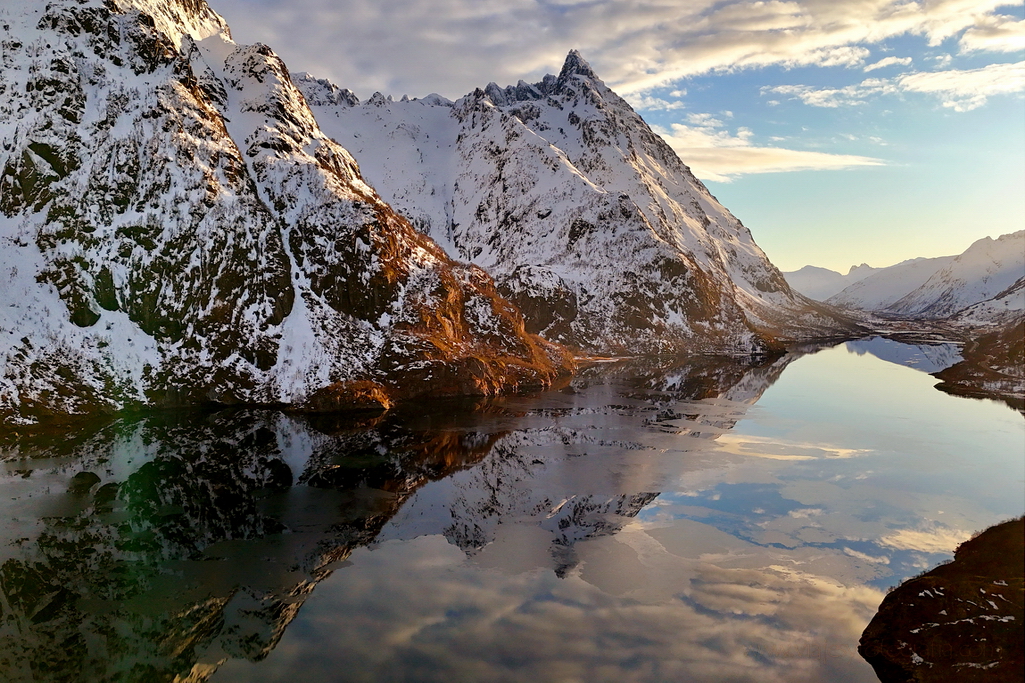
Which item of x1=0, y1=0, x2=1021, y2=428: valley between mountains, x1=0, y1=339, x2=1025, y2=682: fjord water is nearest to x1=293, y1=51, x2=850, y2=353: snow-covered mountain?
x1=0, y1=0, x2=1021, y2=428: valley between mountains

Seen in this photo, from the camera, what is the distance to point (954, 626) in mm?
21359

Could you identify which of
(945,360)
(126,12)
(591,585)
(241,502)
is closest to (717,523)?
(591,585)

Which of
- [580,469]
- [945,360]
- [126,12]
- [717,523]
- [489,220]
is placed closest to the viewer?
[717,523]

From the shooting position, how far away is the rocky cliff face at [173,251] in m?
59.5

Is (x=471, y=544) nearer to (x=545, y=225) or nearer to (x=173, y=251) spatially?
(x=173, y=251)

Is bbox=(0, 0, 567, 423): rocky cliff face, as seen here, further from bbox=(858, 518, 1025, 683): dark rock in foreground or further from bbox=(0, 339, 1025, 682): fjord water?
bbox=(858, 518, 1025, 683): dark rock in foreground

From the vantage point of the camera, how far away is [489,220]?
168500mm

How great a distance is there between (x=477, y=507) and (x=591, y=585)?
11.3m

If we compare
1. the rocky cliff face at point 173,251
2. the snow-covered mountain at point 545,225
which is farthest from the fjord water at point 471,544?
the snow-covered mountain at point 545,225

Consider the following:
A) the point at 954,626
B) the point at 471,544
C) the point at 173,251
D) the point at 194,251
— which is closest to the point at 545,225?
the point at 194,251

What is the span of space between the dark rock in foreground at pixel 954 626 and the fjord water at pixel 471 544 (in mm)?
1087

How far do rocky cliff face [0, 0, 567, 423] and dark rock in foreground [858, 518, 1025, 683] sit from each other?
52167mm

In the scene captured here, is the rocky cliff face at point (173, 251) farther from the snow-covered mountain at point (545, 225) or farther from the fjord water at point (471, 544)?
the snow-covered mountain at point (545, 225)

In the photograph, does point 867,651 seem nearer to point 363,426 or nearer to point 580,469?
point 580,469
